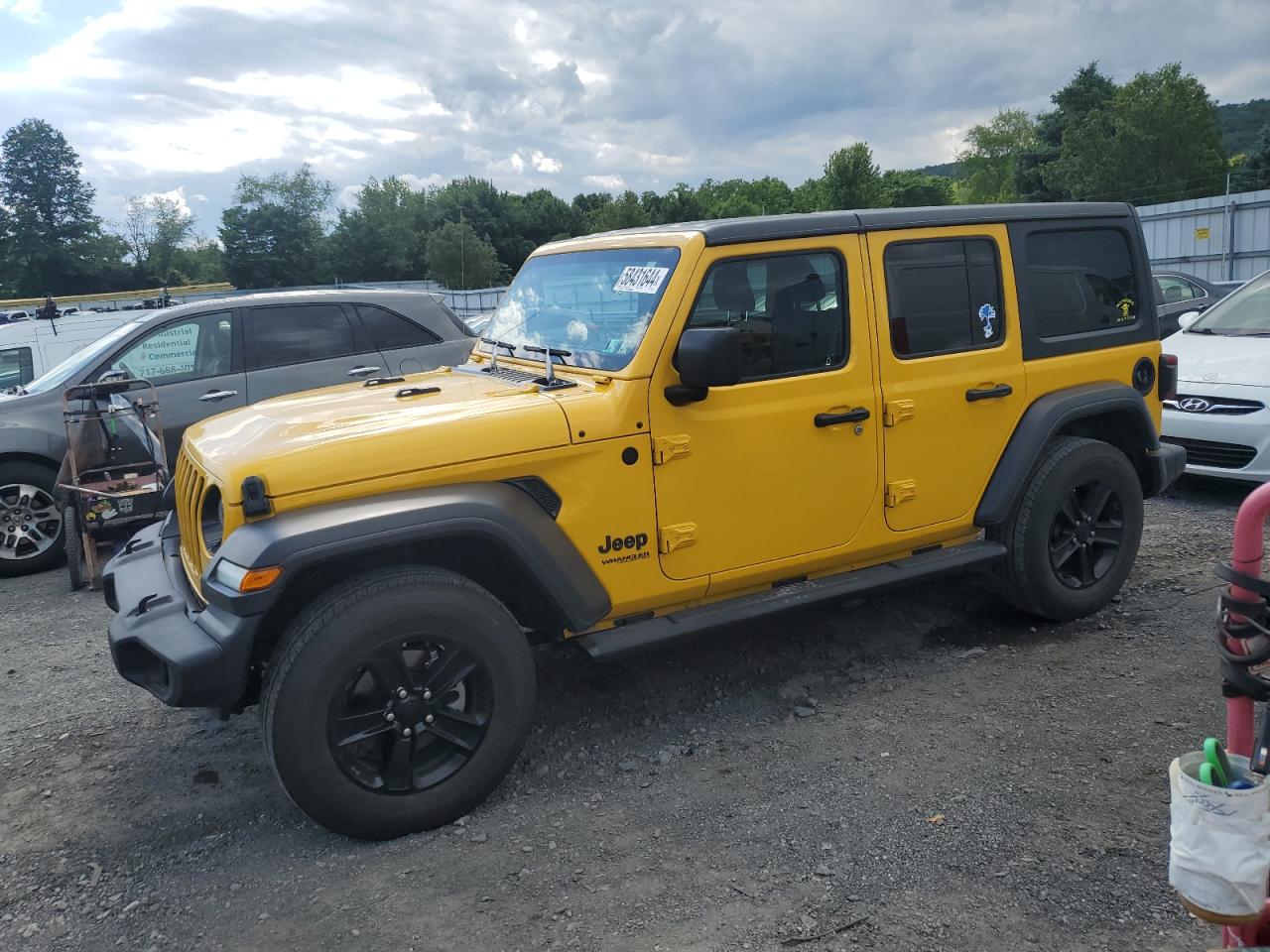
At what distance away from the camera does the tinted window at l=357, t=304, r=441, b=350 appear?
7309mm

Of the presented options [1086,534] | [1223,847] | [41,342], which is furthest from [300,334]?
[1223,847]

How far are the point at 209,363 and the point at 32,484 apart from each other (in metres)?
1.46

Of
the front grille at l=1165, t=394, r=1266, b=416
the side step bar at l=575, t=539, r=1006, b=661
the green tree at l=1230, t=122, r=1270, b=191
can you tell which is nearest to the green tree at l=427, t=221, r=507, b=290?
the green tree at l=1230, t=122, r=1270, b=191

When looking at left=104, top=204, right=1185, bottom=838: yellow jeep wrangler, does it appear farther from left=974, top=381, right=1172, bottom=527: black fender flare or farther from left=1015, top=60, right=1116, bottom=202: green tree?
left=1015, top=60, right=1116, bottom=202: green tree

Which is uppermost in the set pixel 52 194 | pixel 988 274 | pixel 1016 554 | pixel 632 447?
pixel 52 194

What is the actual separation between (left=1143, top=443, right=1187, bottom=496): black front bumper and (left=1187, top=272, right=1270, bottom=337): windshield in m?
3.11

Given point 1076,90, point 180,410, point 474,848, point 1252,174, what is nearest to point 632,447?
point 474,848

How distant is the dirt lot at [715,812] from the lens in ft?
9.05

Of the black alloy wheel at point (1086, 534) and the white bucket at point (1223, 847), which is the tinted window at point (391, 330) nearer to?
the black alloy wheel at point (1086, 534)

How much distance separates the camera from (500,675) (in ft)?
10.7

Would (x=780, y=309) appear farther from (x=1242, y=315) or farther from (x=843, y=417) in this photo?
(x=1242, y=315)

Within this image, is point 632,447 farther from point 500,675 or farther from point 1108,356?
point 1108,356

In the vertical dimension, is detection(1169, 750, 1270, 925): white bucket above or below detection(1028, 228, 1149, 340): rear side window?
below

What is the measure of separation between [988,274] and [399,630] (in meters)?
3.06
